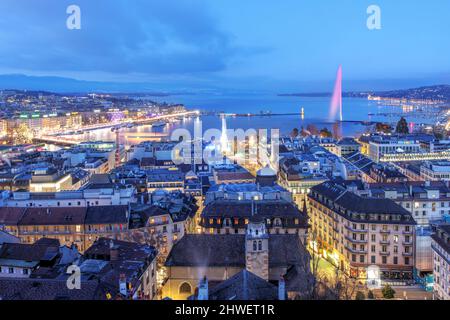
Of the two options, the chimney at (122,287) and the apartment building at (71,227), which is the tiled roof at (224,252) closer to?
the chimney at (122,287)

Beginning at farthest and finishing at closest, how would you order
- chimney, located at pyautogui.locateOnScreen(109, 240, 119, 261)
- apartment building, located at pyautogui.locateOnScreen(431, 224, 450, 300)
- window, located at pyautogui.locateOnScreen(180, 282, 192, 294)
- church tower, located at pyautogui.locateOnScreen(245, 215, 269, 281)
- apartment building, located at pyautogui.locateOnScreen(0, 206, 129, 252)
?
1. apartment building, located at pyautogui.locateOnScreen(0, 206, 129, 252)
2. apartment building, located at pyautogui.locateOnScreen(431, 224, 450, 300)
3. window, located at pyautogui.locateOnScreen(180, 282, 192, 294)
4. chimney, located at pyautogui.locateOnScreen(109, 240, 119, 261)
5. church tower, located at pyautogui.locateOnScreen(245, 215, 269, 281)

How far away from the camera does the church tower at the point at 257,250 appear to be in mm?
A: 10016

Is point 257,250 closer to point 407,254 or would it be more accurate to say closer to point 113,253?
point 113,253

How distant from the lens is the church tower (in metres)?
10.0

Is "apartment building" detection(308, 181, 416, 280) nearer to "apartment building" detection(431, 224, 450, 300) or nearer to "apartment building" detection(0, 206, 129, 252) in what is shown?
"apartment building" detection(431, 224, 450, 300)

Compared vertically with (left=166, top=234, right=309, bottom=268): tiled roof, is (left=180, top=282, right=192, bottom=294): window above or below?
below

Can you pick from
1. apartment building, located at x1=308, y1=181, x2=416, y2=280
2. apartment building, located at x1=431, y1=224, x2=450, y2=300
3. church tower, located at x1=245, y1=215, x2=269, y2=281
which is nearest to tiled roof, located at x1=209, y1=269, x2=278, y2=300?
church tower, located at x1=245, y1=215, x2=269, y2=281

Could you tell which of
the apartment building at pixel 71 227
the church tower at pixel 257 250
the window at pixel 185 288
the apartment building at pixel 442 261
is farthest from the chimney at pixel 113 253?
the apartment building at pixel 442 261

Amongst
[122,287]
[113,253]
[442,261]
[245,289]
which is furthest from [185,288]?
[442,261]

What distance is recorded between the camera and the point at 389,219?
14477 mm

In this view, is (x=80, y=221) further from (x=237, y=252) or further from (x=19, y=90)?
(x=19, y=90)

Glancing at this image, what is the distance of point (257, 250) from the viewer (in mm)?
10070
